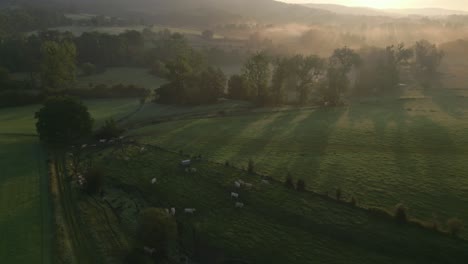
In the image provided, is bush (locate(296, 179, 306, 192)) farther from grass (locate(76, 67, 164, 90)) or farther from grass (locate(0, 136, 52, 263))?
grass (locate(76, 67, 164, 90))

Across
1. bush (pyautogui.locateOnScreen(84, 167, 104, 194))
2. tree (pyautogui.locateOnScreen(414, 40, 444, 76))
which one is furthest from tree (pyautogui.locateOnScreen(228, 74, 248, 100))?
tree (pyautogui.locateOnScreen(414, 40, 444, 76))

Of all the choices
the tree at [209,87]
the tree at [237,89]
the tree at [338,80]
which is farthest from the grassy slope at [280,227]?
the tree at [237,89]

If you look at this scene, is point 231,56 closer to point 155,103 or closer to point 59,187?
point 155,103

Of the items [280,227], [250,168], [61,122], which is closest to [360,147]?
[250,168]

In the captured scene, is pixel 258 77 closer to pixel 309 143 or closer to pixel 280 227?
pixel 309 143

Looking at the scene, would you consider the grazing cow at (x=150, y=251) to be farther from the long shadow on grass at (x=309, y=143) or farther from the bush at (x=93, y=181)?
the long shadow on grass at (x=309, y=143)

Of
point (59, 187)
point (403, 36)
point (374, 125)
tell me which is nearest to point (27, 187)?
point (59, 187)
